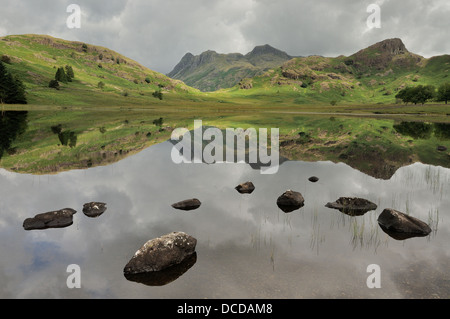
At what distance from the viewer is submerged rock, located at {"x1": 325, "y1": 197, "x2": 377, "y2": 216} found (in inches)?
690

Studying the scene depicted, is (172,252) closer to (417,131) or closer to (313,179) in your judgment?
(313,179)

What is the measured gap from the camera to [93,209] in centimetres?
1659

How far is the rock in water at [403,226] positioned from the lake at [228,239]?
1.84ft

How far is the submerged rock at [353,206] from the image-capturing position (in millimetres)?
17523

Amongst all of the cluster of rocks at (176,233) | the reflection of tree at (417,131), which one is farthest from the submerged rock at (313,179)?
the reflection of tree at (417,131)

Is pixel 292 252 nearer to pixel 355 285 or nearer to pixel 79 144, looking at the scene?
pixel 355 285

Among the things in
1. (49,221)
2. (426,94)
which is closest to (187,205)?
(49,221)

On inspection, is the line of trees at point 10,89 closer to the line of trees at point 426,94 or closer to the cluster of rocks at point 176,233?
the cluster of rocks at point 176,233

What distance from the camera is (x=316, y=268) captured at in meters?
11.0

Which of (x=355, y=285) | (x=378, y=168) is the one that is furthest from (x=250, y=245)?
(x=378, y=168)

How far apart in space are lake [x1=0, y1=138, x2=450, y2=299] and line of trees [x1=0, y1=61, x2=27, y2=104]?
487 feet

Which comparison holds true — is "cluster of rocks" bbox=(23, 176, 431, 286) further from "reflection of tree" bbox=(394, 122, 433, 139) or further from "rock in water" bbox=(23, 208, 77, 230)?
"reflection of tree" bbox=(394, 122, 433, 139)

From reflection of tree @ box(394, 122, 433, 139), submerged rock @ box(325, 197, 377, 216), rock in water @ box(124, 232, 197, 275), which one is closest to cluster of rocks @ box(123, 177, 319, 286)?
rock in water @ box(124, 232, 197, 275)

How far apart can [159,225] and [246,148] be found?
94.5ft
